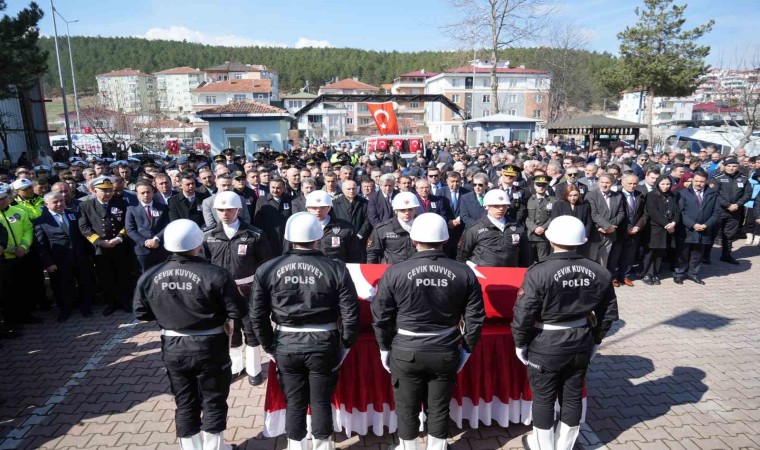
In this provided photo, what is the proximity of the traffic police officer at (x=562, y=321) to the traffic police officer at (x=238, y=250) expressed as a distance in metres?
2.69

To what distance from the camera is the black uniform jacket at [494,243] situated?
509 centimetres

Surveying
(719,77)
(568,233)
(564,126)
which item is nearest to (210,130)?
(564,126)

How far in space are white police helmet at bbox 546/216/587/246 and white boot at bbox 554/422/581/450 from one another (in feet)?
4.76

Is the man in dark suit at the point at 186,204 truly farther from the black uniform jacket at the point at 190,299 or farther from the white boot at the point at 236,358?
the black uniform jacket at the point at 190,299

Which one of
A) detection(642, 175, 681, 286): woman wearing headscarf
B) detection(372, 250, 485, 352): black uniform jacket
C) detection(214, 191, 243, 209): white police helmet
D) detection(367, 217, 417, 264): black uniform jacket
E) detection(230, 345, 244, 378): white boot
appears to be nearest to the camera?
detection(372, 250, 485, 352): black uniform jacket

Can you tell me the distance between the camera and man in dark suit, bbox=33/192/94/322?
6398 mm

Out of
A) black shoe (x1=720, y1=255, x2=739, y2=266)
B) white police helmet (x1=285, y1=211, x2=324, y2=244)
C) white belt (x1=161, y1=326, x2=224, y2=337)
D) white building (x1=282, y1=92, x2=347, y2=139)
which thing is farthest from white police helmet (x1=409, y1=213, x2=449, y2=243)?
white building (x1=282, y1=92, x2=347, y2=139)

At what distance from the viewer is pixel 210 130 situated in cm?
2592

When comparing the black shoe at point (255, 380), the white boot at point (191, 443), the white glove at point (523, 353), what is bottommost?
the black shoe at point (255, 380)

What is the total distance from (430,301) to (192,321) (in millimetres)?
1729

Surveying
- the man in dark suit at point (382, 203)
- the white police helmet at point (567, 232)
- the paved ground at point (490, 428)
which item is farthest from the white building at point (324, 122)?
the white police helmet at point (567, 232)

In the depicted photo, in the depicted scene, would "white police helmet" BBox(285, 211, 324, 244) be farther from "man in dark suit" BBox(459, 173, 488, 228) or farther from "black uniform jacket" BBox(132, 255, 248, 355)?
"man in dark suit" BBox(459, 173, 488, 228)

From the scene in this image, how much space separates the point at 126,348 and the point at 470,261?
451cm

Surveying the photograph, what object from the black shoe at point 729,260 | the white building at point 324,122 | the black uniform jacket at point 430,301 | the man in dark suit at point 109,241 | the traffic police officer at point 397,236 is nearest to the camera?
the black uniform jacket at point 430,301
